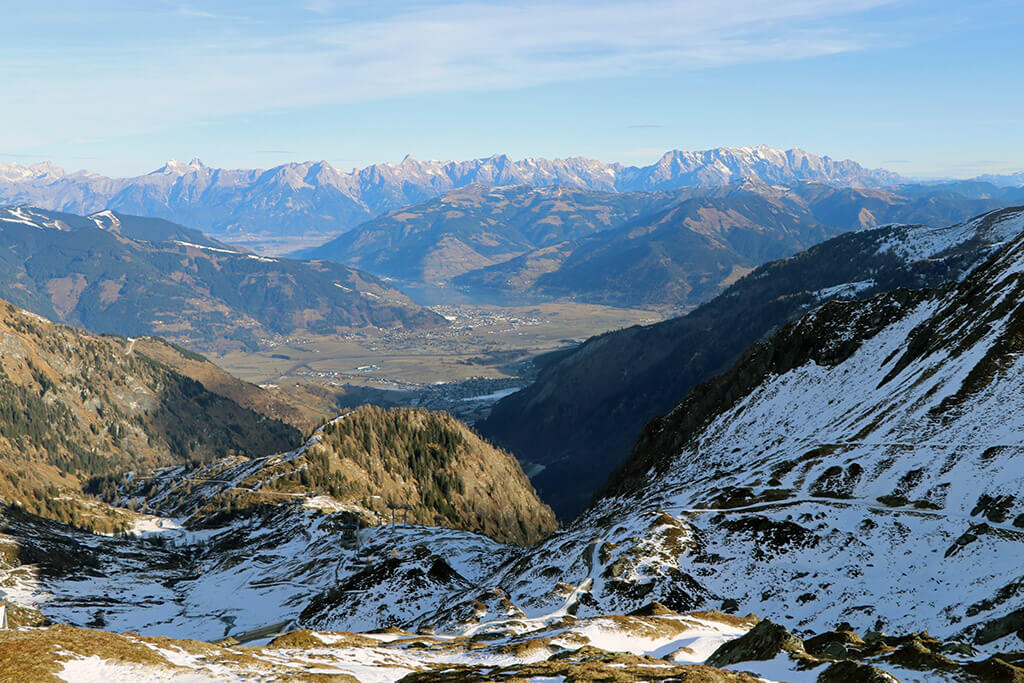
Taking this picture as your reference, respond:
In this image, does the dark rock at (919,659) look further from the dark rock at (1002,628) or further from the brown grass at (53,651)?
the brown grass at (53,651)

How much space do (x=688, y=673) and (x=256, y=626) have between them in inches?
3943

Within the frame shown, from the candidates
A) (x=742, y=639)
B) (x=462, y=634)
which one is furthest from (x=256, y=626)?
(x=742, y=639)

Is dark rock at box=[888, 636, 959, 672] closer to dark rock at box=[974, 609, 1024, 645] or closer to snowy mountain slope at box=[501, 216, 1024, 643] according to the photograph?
dark rock at box=[974, 609, 1024, 645]

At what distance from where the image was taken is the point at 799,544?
7331 centimetres

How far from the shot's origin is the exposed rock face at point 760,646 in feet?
151

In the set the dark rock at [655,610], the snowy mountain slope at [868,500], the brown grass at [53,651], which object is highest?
the brown grass at [53,651]

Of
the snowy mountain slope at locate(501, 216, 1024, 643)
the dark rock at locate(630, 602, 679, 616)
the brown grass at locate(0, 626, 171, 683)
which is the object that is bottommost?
the dark rock at locate(630, 602, 679, 616)

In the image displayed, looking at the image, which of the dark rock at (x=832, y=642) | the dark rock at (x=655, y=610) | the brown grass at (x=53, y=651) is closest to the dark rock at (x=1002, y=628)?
the dark rock at (x=832, y=642)

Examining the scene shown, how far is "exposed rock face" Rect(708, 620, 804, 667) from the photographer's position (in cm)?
4591

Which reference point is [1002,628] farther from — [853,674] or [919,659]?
[853,674]

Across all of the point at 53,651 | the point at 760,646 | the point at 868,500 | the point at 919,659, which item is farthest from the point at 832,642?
the point at 53,651

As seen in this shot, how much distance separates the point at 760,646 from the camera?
47.0 metres

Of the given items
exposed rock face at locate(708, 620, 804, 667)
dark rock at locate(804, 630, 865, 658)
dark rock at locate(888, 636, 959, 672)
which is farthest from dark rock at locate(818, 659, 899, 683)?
dark rock at locate(804, 630, 865, 658)

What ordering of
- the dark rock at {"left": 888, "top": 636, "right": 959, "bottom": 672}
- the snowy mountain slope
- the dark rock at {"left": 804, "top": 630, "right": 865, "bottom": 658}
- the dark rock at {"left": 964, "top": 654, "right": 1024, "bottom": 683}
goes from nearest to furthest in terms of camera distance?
the dark rock at {"left": 964, "top": 654, "right": 1024, "bottom": 683}
the dark rock at {"left": 888, "top": 636, "right": 959, "bottom": 672}
the dark rock at {"left": 804, "top": 630, "right": 865, "bottom": 658}
the snowy mountain slope
